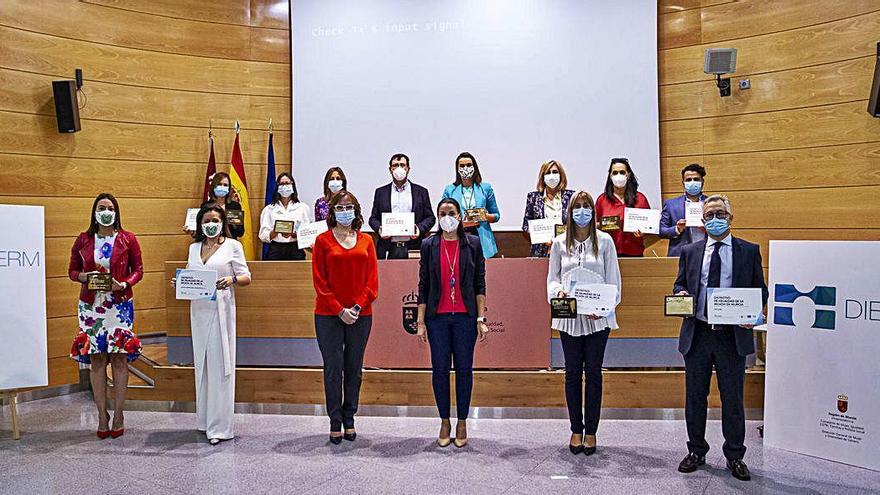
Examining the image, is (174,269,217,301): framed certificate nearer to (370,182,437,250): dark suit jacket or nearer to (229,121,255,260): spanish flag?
(370,182,437,250): dark suit jacket

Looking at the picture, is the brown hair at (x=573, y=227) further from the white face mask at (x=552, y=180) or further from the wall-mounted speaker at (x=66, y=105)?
the wall-mounted speaker at (x=66, y=105)

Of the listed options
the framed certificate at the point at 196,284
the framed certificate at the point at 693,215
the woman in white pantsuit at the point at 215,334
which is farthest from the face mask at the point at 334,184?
the framed certificate at the point at 693,215

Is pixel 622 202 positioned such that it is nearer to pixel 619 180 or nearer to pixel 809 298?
pixel 619 180

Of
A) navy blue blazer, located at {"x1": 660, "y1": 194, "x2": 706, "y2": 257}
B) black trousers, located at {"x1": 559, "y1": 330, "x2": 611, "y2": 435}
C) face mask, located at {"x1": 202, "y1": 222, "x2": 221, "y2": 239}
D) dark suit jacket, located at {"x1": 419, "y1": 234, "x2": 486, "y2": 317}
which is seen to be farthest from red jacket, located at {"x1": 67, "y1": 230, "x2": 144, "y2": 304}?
navy blue blazer, located at {"x1": 660, "y1": 194, "x2": 706, "y2": 257}

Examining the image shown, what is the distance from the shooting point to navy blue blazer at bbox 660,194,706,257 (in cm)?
504

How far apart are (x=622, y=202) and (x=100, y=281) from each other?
372 centimetres

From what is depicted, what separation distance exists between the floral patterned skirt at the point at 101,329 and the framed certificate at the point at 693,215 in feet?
12.8

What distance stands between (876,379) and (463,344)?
2241mm

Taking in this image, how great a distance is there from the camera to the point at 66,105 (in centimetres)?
563

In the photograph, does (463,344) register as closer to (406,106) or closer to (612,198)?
(612,198)

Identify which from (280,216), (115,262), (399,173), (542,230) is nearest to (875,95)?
(542,230)

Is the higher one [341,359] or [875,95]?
[875,95]

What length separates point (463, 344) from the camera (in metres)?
4.07

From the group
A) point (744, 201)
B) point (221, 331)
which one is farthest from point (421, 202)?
point (744, 201)
